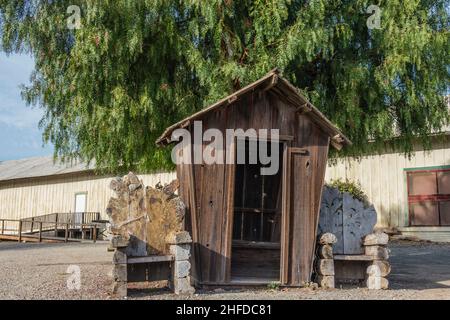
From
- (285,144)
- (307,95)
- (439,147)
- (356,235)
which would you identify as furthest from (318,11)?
(439,147)

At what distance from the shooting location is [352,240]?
9.02 meters

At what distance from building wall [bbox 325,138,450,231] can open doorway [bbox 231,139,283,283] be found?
8.37m

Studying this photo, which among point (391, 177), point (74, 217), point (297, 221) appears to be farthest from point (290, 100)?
point (74, 217)

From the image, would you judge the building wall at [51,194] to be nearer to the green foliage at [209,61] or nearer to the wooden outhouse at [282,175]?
the green foliage at [209,61]

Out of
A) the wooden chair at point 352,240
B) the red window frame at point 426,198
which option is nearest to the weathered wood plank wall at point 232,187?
the wooden chair at point 352,240

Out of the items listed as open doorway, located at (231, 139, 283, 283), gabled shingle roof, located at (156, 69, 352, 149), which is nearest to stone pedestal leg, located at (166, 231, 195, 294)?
open doorway, located at (231, 139, 283, 283)

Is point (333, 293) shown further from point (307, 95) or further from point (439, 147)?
point (439, 147)

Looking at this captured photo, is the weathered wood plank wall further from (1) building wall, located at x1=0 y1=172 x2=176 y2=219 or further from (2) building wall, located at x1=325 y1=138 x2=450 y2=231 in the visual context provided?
(1) building wall, located at x1=0 y1=172 x2=176 y2=219

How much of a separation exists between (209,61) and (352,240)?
434 centimetres

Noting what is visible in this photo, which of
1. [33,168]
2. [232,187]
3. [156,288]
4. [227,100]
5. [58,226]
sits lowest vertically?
[156,288]

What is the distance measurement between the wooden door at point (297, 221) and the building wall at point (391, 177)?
1000 centimetres

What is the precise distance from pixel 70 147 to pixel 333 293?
6574 mm

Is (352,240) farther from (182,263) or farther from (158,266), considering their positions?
(158,266)

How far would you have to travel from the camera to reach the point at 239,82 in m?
10.5
